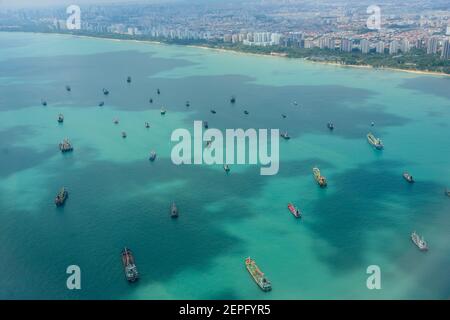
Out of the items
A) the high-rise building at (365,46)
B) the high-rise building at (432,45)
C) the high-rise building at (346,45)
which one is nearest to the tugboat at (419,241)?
the high-rise building at (432,45)

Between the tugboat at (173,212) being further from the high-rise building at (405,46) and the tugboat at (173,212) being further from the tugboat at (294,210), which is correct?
the high-rise building at (405,46)

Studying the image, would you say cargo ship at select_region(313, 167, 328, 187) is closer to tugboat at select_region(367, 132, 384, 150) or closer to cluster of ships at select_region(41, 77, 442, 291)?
cluster of ships at select_region(41, 77, 442, 291)

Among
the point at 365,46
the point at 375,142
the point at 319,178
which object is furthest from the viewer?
the point at 365,46

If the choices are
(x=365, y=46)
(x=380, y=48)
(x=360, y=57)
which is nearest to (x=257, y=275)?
(x=360, y=57)

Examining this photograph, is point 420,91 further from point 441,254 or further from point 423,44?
point 441,254

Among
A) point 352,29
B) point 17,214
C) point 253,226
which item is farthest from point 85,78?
point 352,29

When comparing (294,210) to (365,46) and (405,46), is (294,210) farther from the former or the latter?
(405,46)

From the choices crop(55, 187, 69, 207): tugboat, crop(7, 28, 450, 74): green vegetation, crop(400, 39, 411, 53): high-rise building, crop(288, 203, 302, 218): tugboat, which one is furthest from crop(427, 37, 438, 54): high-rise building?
crop(55, 187, 69, 207): tugboat
